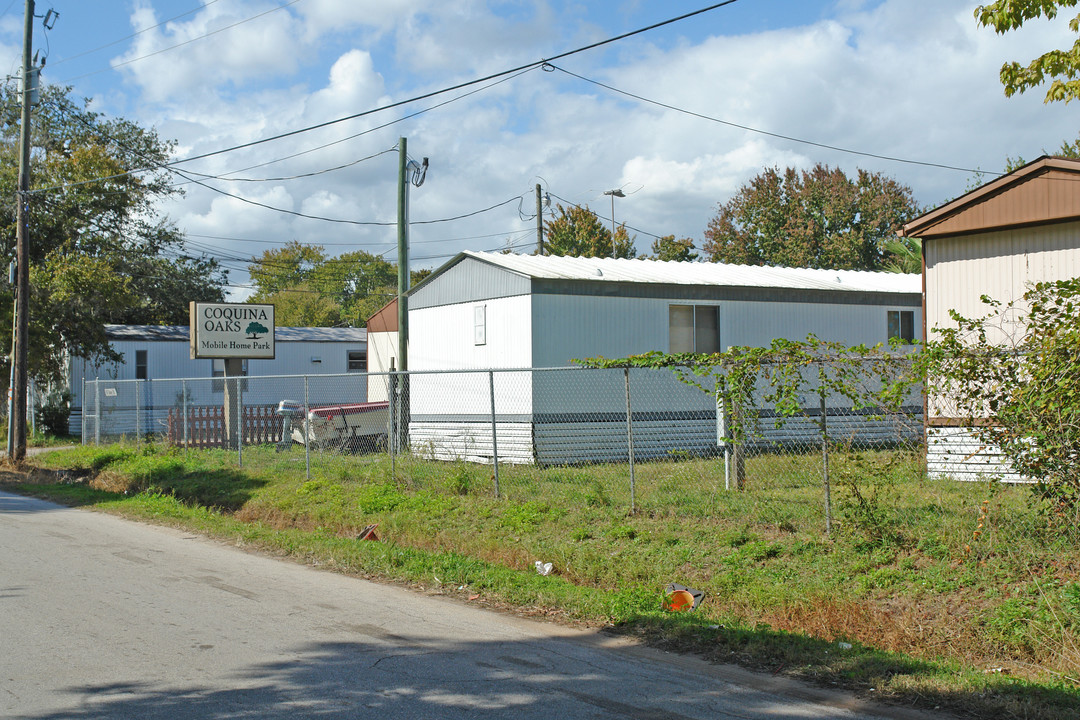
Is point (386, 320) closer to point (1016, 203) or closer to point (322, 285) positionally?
point (1016, 203)

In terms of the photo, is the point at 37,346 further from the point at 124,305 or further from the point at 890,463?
the point at 890,463

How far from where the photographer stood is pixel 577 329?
15375mm

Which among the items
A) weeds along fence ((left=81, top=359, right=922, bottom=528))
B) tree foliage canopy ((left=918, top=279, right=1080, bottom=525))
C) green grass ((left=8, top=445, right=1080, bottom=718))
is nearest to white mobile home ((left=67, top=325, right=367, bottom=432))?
weeds along fence ((left=81, top=359, right=922, bottom=528))

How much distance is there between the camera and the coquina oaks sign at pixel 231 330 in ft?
64.4

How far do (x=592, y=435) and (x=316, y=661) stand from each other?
9.80 meters

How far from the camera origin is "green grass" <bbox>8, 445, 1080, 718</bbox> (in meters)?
5.77

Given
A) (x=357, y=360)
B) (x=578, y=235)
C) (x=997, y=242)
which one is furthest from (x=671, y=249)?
(x=997, y=242)

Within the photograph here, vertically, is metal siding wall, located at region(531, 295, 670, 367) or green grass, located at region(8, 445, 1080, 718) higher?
metal siding wall, located at region(531, 295, 670, 367)

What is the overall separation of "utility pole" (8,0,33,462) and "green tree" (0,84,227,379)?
125cm

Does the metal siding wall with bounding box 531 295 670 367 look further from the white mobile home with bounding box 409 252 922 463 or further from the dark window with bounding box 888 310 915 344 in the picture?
the dark window with bounding box 888 310 915 344

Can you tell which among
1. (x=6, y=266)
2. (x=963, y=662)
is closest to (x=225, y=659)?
(x=963, y=662)

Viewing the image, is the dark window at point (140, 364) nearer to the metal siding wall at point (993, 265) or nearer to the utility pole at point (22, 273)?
the utility pole at point (22, 273)

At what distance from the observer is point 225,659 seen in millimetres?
5746

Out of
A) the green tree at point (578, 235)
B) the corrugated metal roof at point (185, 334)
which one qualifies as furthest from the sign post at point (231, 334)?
the green tree at point (578, 235)
